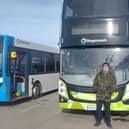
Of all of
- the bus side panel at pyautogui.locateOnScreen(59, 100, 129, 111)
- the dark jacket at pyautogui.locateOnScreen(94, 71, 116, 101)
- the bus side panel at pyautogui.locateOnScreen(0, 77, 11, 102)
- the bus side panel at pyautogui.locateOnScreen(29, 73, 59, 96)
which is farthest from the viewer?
the bus side panel at pyautogui.locateOnScreen(29, 73, 59, 96)

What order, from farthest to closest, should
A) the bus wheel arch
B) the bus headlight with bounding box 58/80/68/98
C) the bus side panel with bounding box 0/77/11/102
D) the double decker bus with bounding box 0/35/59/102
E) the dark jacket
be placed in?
the bus wheel arch
the double decker bus with bounding box 0/35/59/102
the bus side panel with bounding box 0/77/11/102
the bus headlight with bounding box 58/80/68/98
the dark jacket

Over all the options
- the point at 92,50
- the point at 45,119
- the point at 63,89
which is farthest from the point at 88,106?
the point at 92,50

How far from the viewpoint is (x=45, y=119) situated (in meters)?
11.7

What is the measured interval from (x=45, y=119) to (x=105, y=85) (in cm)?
256

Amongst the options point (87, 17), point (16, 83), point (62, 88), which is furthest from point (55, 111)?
point (87, 17)

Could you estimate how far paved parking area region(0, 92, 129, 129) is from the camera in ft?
34.2

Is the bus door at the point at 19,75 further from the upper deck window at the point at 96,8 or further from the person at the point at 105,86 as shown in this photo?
the person at the point at 105,86

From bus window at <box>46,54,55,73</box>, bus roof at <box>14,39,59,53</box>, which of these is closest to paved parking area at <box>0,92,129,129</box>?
bus roof at <box>14,39,59,53</box>

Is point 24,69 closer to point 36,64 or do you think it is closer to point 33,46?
point 36,64

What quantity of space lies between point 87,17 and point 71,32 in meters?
0.77

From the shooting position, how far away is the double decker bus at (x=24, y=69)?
14.5m

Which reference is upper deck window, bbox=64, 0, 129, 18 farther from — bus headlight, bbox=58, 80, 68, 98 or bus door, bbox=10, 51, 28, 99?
bus door, bbox=10, 51, 28, 99

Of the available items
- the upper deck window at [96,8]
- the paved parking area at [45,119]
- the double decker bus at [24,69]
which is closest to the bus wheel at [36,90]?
the double decker bus at [24,69]

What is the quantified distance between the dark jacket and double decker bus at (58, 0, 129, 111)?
3.21 feet
